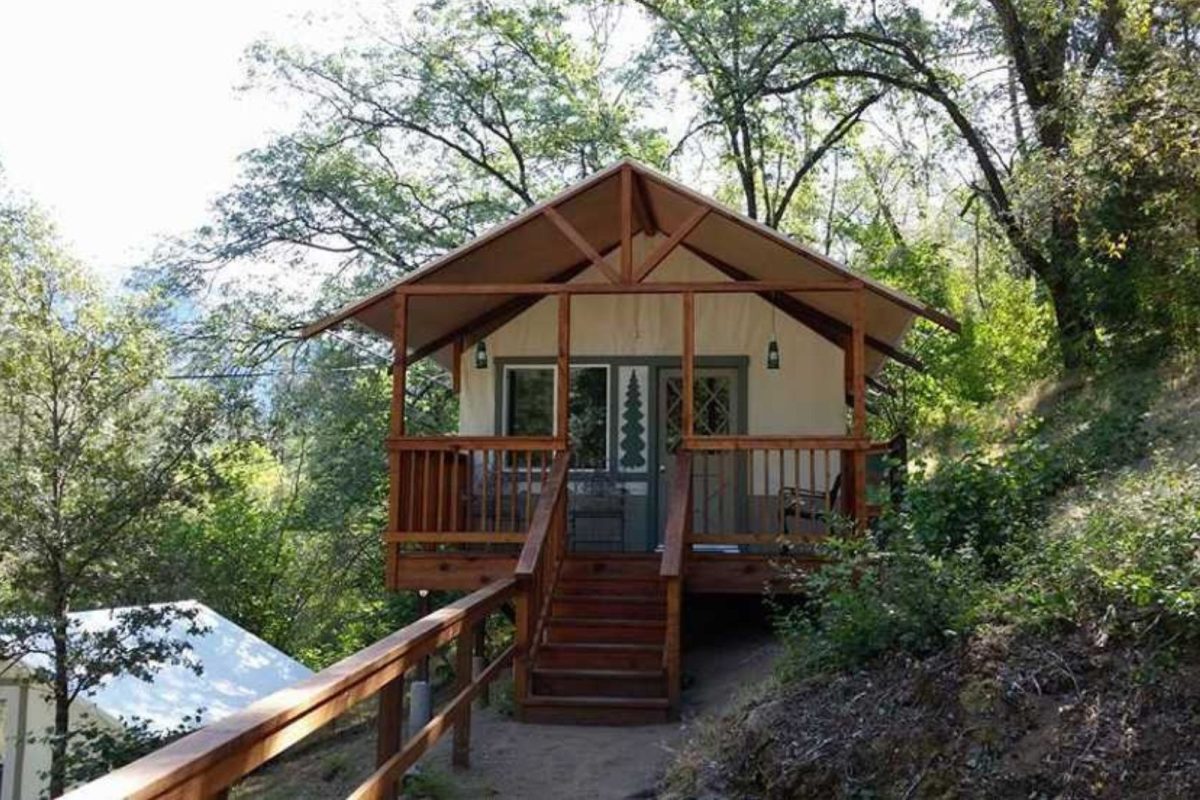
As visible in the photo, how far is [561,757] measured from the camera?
636 centimetres

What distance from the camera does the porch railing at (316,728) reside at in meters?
2.34

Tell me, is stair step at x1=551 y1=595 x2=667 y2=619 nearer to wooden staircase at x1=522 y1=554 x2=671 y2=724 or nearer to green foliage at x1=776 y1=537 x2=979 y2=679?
wooden staircase at x1=522 y1=554 x2=671 y2=724

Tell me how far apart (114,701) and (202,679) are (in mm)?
1741

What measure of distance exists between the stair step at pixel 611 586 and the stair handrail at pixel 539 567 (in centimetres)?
16

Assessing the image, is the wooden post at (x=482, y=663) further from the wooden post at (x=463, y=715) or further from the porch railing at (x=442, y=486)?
the porch railing at (x=442, y=486)

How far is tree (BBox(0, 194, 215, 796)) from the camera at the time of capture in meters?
10.0

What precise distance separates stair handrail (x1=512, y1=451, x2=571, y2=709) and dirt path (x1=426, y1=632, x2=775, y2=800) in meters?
0.48

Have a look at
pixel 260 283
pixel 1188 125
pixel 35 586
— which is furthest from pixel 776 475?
pixel 260 283

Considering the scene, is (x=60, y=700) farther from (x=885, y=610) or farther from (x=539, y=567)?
(x=885, y=610)

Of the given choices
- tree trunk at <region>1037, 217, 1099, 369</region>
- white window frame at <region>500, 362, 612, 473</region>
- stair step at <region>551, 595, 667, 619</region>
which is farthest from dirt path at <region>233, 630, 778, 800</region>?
tree trunk at <region>1037, 217, 1099, 369</region>

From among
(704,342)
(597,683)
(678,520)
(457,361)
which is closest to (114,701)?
(457,361)

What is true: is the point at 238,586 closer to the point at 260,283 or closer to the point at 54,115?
the point at 260,283

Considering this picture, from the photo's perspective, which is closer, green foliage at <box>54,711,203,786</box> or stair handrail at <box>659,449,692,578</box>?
stair handrail at <box>659,449,692,578</box>

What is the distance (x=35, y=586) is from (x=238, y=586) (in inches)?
515
